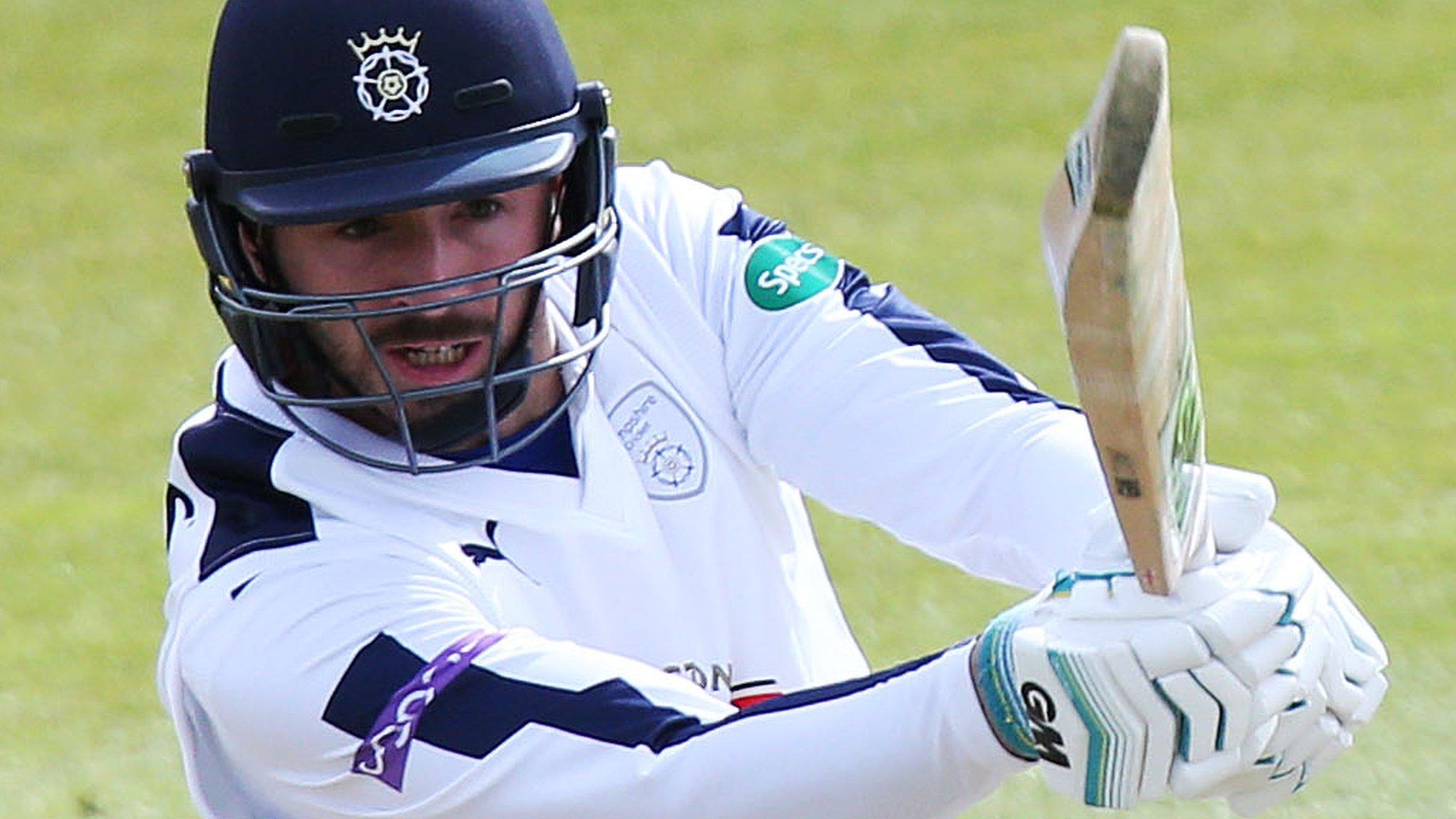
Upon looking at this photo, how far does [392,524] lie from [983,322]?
15.0ft

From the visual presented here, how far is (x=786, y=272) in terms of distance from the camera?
3502 millimetres

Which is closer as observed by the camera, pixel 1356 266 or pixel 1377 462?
pixel 1377 462

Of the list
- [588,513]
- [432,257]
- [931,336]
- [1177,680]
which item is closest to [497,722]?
[588,513]

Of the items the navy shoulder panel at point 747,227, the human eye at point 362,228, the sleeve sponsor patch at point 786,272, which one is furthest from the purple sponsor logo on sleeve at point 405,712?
the navy shoulder panel at point 747,227

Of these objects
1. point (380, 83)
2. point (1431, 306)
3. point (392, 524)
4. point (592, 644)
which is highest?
point (380, 83)

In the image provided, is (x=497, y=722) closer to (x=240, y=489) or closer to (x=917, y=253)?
(x=240, y=489)

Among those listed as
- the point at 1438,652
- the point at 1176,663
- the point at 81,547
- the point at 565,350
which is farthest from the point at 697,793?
the point at 81,547

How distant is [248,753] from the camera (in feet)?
9.65

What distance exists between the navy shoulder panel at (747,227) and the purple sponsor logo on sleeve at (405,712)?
3.10ft

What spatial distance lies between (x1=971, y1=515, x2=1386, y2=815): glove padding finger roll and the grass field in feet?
7.80

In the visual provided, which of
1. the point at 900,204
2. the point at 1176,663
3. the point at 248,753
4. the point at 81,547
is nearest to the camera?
the point at 1176,663

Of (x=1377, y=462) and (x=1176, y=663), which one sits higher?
(x=1176, y=663)

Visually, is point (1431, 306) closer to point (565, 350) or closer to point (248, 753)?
point (565, 350)

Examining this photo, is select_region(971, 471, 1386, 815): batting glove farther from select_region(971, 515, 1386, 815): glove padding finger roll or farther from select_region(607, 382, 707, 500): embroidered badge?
select_region(607, 382, 707, 500): embroidered badge
